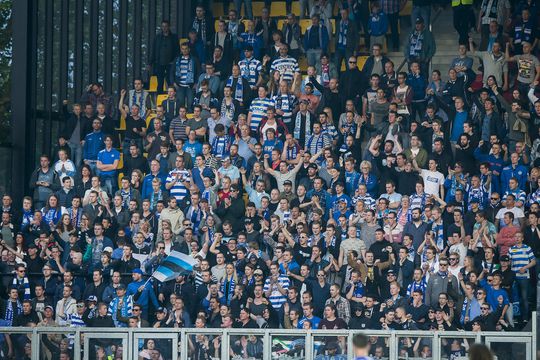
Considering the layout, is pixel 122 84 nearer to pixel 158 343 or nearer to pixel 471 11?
pixel 471 11

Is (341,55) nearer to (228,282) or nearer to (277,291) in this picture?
(228,282)

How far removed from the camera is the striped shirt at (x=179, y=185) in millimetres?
25375

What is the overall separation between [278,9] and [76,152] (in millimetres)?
5400

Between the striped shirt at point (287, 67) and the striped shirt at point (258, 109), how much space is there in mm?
808

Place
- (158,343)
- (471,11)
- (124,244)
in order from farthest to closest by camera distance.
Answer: (471,11) < (124,244) < (158,343)

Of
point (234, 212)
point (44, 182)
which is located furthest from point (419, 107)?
point (44, 182)

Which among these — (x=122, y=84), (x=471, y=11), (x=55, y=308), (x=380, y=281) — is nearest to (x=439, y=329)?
(x=380, y=281)

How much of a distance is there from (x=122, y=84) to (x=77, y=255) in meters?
5.83

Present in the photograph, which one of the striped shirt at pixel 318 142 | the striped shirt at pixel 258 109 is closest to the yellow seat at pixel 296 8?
the striped shirt at pixel 258 109

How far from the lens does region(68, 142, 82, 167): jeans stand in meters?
26.8

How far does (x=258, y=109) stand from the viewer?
26344 millimetres

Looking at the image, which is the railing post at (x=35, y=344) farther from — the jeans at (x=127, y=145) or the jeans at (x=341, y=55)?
the jeans at (x=341, y=55)

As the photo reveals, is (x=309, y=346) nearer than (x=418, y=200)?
Yes

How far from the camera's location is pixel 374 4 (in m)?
28.1
